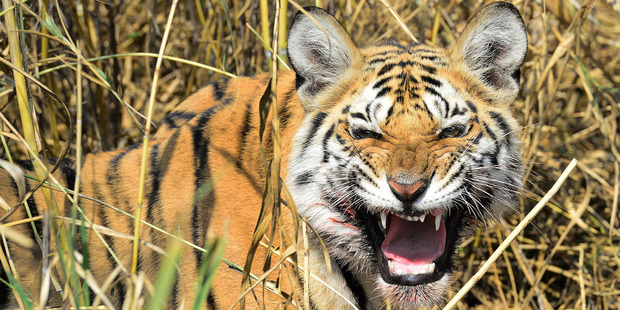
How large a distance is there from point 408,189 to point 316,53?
0.45 meters

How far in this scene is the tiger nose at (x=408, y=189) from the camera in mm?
1332

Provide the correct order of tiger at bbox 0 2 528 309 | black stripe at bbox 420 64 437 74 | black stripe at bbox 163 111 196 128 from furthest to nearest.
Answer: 1. black stripe at bbox 163 111 196 128
2. black stripe at bbox 420 64 437 74
3. tiger at bbox 0 2 528 309

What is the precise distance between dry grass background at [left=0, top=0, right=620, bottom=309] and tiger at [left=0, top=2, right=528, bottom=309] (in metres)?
0.64

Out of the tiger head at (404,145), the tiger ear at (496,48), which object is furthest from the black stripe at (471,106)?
the tiger ear at (496,48)

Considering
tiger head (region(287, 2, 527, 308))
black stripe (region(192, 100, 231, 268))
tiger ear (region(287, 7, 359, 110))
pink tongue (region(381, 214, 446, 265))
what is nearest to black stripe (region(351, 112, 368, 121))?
tiger head (region(287, 2, 527, 308))

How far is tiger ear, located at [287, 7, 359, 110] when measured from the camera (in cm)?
151

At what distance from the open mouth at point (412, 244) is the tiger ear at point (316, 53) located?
34cm

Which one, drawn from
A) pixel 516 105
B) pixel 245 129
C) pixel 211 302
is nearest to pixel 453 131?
pixel 245 129

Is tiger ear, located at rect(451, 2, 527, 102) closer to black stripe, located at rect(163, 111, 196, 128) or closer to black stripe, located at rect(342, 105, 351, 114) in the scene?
black stripe, located at rect(342, 105, 351, 114)

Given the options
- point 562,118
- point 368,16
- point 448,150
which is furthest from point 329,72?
point 562,118

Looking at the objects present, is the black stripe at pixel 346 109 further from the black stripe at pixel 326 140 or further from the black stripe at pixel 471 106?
the black stripe at pixel 471 106

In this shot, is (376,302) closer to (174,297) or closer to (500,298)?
(174,297)

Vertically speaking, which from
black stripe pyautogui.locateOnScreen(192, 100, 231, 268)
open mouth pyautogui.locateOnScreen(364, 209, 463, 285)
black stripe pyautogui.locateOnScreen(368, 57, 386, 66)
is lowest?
open mouth pyautogui.locateOnScreen(364, 209, 463, 285)

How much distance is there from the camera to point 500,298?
258 centimetres
